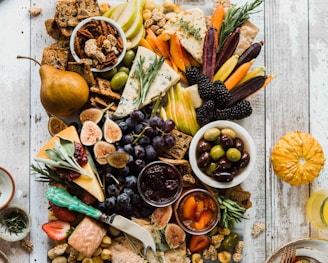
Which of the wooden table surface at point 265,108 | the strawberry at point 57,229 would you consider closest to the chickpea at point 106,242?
the strawberry at point 57,229

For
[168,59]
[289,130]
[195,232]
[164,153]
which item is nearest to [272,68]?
[289,130]

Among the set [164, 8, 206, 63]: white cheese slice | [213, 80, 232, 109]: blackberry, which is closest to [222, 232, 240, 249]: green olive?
[213, 80, 232, 109]: blackberry

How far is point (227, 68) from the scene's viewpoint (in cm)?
242

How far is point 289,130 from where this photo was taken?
8.37 feet

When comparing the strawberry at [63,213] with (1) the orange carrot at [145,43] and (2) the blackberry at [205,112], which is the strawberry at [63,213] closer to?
(2) the blackberry at [205,112]

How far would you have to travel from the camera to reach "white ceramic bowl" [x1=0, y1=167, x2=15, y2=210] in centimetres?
234

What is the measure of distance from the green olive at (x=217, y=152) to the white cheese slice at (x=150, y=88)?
307 mm

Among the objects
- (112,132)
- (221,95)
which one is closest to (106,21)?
(112,132)

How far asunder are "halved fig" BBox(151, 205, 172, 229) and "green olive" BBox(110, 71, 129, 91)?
1.71 ft

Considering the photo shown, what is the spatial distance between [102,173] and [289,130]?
0.84 metres

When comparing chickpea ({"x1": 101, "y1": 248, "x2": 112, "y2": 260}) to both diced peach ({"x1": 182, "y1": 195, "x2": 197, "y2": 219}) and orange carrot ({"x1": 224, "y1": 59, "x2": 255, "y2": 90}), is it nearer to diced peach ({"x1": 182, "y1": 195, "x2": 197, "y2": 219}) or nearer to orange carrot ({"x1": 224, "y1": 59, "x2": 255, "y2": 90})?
diced peach ({"x1": 182, "y1": 195, "x2": 197, "y2": 219})

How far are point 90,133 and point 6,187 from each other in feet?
1.36

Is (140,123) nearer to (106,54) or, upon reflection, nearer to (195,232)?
(106,54)

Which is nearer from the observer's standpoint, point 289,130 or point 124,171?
point 124,171
